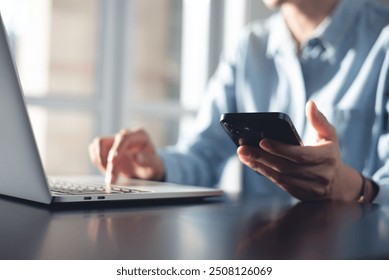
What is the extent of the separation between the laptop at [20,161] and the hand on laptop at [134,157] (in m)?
0.27

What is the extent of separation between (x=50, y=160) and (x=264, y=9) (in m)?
1.28

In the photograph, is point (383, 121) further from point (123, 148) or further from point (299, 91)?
point (123, 148)

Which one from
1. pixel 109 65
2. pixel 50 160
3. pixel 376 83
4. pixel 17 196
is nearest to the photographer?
pixel 17 196

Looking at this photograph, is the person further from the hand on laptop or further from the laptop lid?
the laptop lid

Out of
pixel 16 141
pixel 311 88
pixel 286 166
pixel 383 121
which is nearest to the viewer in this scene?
pixel 16 141

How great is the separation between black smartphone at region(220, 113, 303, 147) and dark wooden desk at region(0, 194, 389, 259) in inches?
3.4

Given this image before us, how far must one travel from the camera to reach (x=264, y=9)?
2.00 meters

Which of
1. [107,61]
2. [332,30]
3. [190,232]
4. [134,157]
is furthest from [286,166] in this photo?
[107,61]

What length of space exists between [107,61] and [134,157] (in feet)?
2.88

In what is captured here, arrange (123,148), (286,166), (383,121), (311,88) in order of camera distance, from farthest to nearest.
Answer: (311,88) → (383,121) → (123,148) → (286,166)

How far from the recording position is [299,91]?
1.24 metres

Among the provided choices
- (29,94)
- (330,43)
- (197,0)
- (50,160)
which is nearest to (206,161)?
(330,43)
